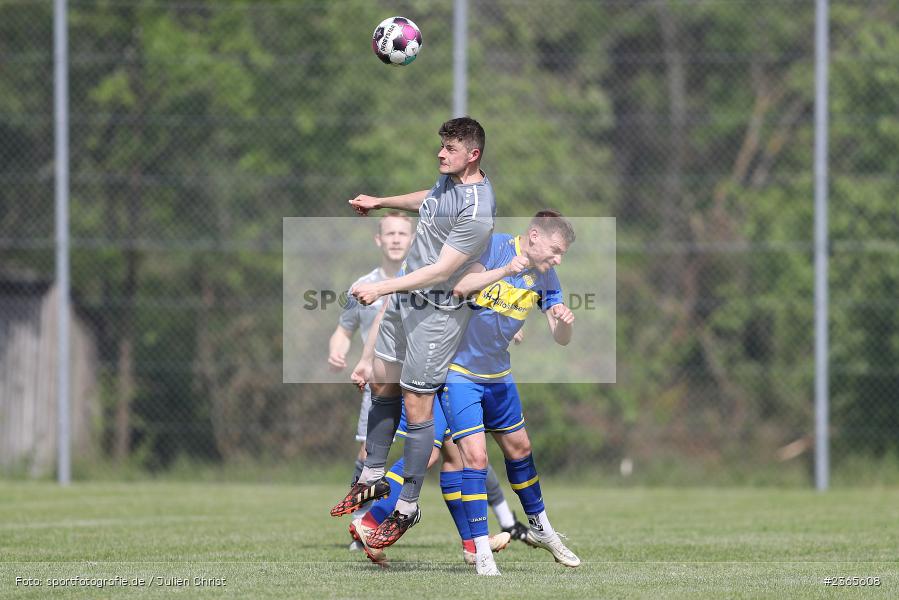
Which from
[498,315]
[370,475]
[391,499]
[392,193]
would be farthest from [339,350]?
[392,193]

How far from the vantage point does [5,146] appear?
16.7 m

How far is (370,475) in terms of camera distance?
7.32m

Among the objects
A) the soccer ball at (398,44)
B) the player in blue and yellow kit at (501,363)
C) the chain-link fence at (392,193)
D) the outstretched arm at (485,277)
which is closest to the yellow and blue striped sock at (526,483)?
the player in blue and yellow kit at (501,363)

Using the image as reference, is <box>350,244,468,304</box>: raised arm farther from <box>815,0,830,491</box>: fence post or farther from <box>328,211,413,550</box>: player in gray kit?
<box>815,0,830,491</box>: fence post

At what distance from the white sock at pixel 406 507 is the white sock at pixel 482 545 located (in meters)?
0.36

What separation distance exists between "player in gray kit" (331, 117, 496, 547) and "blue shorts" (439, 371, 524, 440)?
94mm

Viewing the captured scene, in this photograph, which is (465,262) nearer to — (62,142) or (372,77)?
(62,142)

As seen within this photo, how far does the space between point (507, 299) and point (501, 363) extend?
34 cm

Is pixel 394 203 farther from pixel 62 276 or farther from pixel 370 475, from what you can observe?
pixel 62 276

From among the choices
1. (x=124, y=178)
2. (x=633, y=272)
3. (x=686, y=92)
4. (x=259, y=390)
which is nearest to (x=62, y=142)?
(x=124, y=178)

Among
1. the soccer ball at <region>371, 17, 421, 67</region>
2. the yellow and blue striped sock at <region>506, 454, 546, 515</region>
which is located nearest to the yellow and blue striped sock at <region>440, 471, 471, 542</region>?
the yellow and blue striped sock at <region>506, 454, 546, 515</region>

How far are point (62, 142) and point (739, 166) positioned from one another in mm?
8581

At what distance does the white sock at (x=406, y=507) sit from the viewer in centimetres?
701

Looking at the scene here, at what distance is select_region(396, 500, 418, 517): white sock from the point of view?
701 cm
